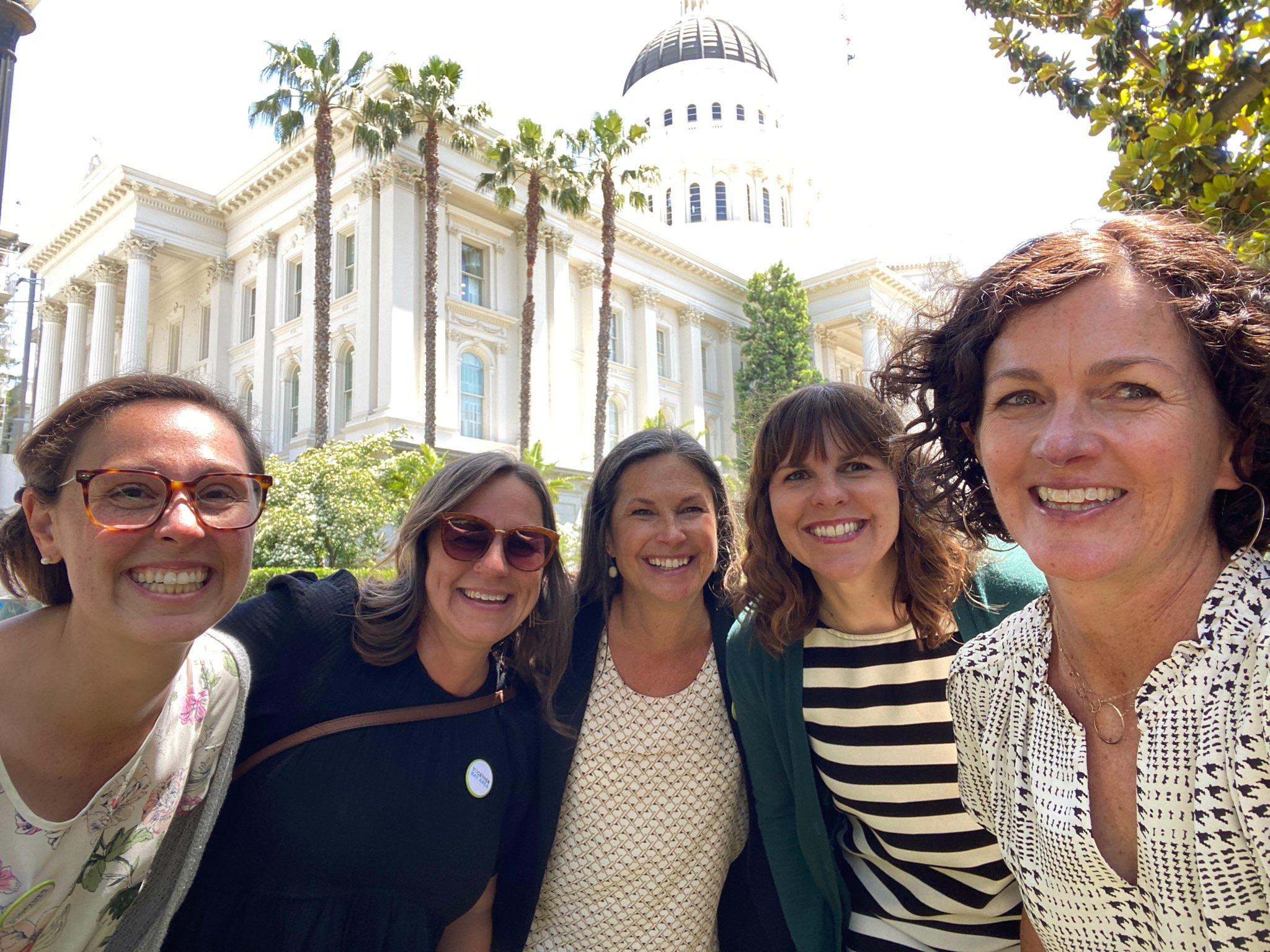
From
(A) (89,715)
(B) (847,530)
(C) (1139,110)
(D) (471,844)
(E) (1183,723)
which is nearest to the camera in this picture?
(E) (1183,723)

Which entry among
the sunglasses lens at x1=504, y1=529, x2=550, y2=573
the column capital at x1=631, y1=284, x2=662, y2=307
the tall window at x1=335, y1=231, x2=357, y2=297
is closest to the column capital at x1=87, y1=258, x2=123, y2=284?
the tall window at x1=335, y1=231, x2=357, y2=297

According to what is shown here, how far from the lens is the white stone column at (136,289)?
27156mm

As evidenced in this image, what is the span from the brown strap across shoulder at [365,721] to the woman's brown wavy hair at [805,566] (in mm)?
1048

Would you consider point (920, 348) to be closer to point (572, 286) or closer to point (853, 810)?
point (853, 810)

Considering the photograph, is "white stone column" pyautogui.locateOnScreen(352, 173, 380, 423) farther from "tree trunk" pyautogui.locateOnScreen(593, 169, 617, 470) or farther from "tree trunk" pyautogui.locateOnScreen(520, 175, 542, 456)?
"tree trunk" pyautogui.locateOnScreen(593, 169, 617, 470)

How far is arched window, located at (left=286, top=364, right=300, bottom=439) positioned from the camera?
1083 inches

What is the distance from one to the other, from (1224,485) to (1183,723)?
1.57 ft

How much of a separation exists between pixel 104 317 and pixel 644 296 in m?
20.5

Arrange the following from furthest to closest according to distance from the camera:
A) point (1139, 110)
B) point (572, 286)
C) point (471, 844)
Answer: point (572, 286) → point (1139, 110) → point (471, 844)

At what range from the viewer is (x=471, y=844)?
2.49 meters

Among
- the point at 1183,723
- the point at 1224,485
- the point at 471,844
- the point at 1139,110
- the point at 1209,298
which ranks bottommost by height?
A: the point at 471,844

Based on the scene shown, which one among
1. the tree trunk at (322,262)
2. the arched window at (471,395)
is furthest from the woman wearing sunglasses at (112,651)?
the arched window at (471,395)

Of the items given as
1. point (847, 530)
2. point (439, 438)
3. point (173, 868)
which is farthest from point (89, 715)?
point (439, 438)

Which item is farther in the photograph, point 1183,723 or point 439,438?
point 439,438
